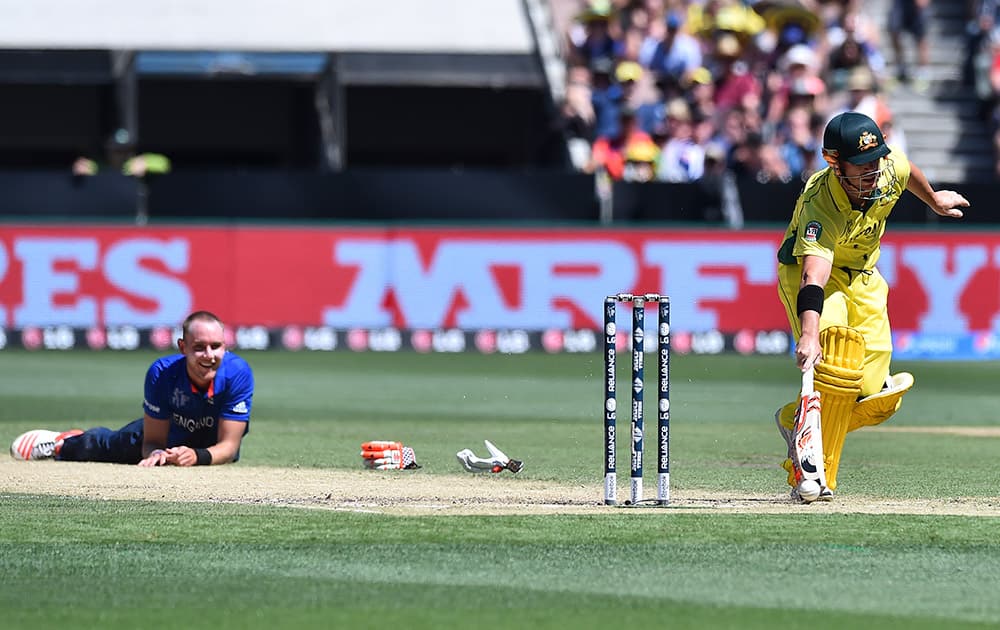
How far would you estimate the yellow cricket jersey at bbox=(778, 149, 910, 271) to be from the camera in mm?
9773

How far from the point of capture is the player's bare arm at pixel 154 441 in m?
11.7

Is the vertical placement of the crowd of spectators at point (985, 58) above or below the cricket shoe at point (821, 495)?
above

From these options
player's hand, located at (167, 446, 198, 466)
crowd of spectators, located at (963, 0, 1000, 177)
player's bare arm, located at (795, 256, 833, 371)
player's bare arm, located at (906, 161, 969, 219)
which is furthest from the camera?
crowd of spectators, located at (963, 0, 1000, 177)

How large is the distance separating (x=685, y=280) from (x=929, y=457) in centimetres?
949

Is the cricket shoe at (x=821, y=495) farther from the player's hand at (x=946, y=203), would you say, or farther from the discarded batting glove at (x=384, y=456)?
the discarded batting glove at (x=384, y=456)

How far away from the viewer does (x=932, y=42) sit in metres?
29.1

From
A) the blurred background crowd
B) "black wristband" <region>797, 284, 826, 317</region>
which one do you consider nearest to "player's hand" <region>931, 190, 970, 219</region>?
"black wristband" <region>797, 284, 826, 317</region>

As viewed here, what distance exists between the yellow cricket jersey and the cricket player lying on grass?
11.4ft

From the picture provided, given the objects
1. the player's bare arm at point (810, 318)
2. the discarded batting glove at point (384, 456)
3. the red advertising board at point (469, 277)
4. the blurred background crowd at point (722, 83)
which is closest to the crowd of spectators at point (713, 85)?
the blurred background crowd at point (722, 83)

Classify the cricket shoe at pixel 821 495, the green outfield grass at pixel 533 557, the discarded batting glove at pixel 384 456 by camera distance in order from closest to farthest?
the green outfield grass at pixel 533 557 → the cricket shoe at pixel 821 495 → the discarded batting glove at pixel 384 456

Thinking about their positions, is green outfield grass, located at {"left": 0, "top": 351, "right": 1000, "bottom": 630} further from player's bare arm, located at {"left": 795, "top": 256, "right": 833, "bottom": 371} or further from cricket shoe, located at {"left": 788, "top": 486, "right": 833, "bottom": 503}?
player's bare arm, located at {"left": 795, "top": 256, "right": 833, "bottom": 371}

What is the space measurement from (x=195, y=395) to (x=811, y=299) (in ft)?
12.9

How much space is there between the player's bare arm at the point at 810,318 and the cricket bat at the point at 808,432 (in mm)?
96

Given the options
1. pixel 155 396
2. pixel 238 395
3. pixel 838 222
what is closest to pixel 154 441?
pixel 155 396
